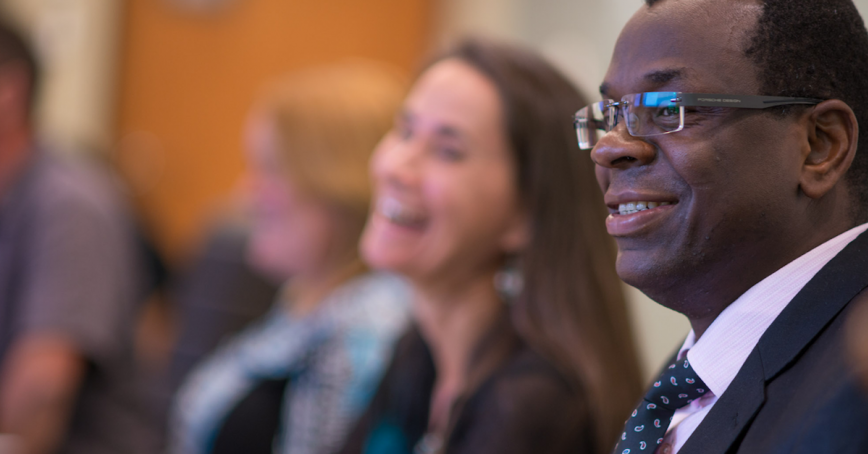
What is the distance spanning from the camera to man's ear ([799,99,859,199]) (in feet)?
2.90

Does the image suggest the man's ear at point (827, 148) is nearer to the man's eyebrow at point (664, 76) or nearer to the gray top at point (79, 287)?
the man's eyebrow at point (664, 76)

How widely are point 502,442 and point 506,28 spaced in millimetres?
2881

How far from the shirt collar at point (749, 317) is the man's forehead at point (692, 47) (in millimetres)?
203

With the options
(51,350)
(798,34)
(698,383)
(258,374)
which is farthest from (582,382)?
(51,350)

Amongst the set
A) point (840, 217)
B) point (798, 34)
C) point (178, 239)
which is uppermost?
point (798, 34)

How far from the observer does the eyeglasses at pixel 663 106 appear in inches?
34.1

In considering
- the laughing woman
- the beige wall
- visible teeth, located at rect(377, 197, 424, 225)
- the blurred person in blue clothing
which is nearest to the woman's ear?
the laughing woman

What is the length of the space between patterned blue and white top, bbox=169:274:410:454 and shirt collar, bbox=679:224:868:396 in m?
Answer: 1.22

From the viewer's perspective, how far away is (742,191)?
0.87 m

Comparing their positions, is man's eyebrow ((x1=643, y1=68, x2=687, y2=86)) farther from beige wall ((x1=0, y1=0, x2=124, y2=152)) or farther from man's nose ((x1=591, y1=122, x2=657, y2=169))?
beige wall ((x1=0, y1=0, x2=124, y2=152))

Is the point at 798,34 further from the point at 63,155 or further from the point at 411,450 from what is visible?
the point at 63,155

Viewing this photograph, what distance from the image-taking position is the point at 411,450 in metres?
1.75

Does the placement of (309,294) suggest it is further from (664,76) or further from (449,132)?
(664,76)

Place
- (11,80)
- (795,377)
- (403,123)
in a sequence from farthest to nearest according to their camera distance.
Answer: (11,80) → (403,123) → (795,377)
